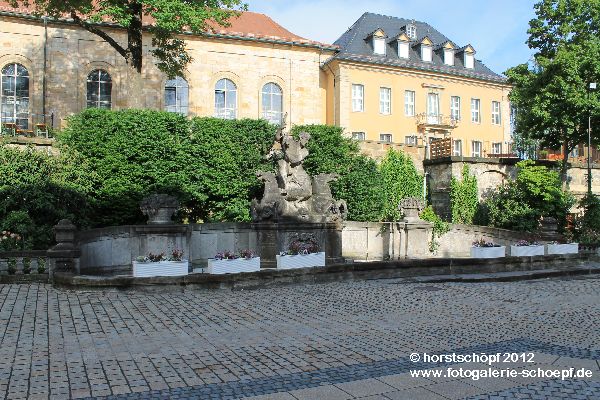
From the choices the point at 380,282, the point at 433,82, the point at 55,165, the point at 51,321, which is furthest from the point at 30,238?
the point at 433,82

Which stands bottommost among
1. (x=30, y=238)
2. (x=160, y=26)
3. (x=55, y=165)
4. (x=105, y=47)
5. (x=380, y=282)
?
(x=380, y=282)

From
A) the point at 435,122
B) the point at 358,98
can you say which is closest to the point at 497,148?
the point at 435,122

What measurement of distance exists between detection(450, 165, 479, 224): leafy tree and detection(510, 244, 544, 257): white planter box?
36.5 ft

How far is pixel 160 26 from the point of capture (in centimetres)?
2348

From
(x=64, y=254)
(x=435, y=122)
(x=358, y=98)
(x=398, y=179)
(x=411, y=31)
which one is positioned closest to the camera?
(x=64, y=254)

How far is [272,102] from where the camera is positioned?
37.9m

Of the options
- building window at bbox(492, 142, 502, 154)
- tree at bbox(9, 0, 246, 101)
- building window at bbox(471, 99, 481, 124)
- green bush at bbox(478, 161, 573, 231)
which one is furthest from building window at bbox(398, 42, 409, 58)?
tree at bbox(9, 0, 246, 101)

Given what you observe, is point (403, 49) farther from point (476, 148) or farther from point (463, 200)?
point (463, 200)

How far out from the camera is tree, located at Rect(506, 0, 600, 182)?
1087 inches

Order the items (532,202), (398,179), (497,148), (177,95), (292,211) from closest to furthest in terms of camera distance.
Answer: (292,211) < (532,202) < (398,179) < (177,95) < (497,148)

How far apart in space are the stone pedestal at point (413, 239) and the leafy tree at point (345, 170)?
453 cm

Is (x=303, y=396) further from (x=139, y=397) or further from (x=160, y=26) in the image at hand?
(x=160, y=26)

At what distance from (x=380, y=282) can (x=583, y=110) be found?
19.3 metres

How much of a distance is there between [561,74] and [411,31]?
21.2 metres
